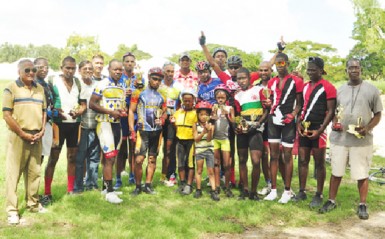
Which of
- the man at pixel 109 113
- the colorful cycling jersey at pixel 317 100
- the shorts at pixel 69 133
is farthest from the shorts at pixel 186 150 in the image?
the colorful cycling jersey at pixel 317 100

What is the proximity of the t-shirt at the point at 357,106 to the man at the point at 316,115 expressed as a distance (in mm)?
236

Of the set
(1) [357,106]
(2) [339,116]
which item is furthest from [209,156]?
(1) [357,106]

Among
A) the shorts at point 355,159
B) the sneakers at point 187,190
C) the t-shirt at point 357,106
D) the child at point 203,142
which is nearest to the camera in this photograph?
the t-shirt at point 357,106

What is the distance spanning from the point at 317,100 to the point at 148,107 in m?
3.22

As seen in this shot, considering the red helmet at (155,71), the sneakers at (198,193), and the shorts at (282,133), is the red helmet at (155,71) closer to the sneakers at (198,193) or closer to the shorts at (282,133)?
the shorts at (282,133)

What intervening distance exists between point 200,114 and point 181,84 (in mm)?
990

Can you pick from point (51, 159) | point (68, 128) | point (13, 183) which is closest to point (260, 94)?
point (68, 128)

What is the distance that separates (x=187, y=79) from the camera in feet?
26.3

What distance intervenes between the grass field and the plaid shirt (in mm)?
2293

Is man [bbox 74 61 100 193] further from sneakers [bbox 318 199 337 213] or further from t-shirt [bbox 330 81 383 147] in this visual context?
t-shirt [bbox 330 81 383 147]

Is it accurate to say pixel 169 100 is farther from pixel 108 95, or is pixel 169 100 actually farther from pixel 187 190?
pixel 187 190

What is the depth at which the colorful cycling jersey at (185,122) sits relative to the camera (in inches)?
294

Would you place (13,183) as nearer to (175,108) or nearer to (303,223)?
(175,108)


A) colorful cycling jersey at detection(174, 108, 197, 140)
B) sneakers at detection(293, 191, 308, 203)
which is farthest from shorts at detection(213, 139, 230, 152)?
sneakers at detection(293, 191, 308, 203)
